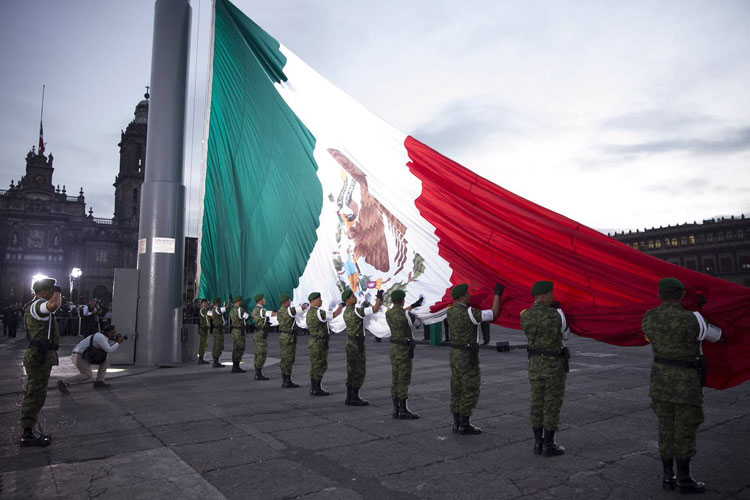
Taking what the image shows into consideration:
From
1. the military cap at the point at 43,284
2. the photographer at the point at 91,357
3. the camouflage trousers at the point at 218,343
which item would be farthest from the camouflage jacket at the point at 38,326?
the camouflage trousers at the point at 218,343

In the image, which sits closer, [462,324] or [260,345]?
[462,324]

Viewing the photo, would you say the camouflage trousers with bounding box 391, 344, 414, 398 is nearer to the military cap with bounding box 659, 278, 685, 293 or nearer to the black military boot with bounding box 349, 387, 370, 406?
the black military boot with bounding box 349, 387, 370, 406

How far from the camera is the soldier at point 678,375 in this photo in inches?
169

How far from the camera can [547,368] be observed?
5.38 m

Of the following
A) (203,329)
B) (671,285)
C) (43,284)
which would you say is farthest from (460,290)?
(203,329)

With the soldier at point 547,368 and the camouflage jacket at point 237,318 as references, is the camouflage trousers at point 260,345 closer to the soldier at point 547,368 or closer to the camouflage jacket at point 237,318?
the camouflage jacket at point 237,318

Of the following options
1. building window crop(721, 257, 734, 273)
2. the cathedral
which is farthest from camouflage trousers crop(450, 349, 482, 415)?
building window crop(721, 257, 734, 273)

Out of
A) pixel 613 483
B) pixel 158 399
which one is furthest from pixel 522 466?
pixel 158 399

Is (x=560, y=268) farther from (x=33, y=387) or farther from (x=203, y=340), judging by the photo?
(x=203, y=340)

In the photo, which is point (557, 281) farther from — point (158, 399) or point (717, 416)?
point (158, 399)

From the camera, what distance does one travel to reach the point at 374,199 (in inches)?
247

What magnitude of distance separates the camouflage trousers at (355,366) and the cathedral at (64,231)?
199 feet

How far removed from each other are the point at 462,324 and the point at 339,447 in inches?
81.5

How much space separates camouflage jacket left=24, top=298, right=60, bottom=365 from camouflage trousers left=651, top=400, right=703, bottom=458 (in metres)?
6.78
